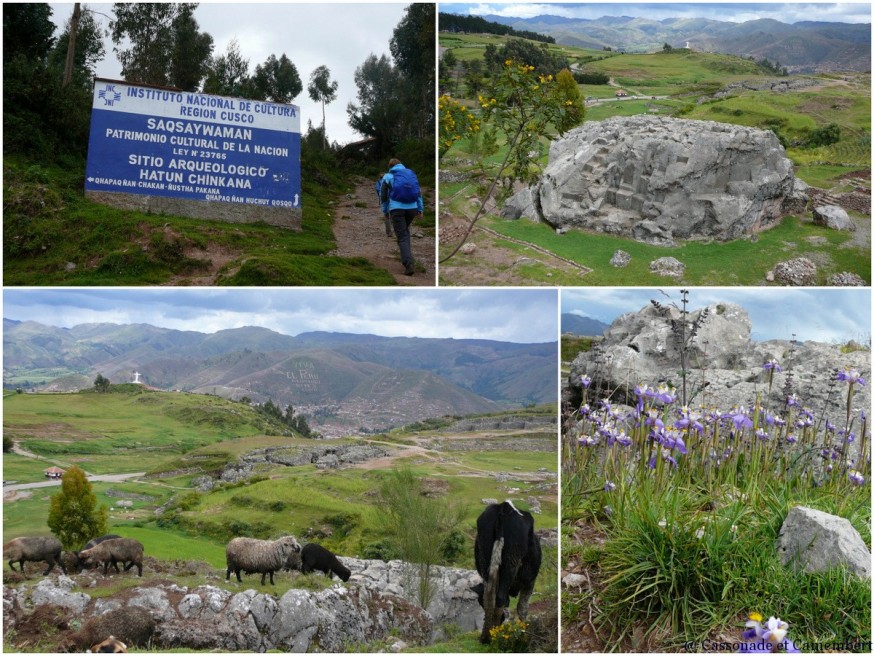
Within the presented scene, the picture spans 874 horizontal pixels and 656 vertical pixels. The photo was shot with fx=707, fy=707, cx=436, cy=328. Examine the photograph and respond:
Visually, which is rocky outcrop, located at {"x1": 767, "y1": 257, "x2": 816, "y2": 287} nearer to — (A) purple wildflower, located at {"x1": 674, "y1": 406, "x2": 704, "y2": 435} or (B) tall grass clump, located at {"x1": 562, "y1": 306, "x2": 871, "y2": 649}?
(B) tall grass clump, located at {"x1": 562, "y1": 306, "x2": 871, "y2": 649}

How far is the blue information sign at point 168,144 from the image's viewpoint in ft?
42.9

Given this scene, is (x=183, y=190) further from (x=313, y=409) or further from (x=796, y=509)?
(x=796, y=509)

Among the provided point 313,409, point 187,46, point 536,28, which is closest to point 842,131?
point 536,28

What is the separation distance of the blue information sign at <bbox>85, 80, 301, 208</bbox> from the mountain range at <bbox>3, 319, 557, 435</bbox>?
18.8 ft

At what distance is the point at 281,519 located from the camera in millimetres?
7656

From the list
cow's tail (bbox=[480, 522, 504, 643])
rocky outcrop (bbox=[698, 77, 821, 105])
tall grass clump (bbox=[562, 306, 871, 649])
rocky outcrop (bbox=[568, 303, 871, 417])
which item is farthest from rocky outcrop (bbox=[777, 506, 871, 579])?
rocky outcrop (bbox=[698, 77, 821, 105])

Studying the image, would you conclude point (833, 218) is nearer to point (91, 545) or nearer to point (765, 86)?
point (765, 86)

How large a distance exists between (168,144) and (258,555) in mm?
8763

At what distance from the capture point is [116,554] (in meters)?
7.27

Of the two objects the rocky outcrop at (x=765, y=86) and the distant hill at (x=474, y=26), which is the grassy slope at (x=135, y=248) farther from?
the rocky outcrop at (x=765, y=86)

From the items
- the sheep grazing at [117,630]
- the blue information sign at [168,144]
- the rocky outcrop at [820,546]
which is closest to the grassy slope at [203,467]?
the sheep grazing at [117,630]

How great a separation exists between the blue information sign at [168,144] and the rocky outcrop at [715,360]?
8.46 meters

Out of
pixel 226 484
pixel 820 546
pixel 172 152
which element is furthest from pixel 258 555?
pixel 172 152

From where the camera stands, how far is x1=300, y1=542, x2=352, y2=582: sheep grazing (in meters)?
7.37
